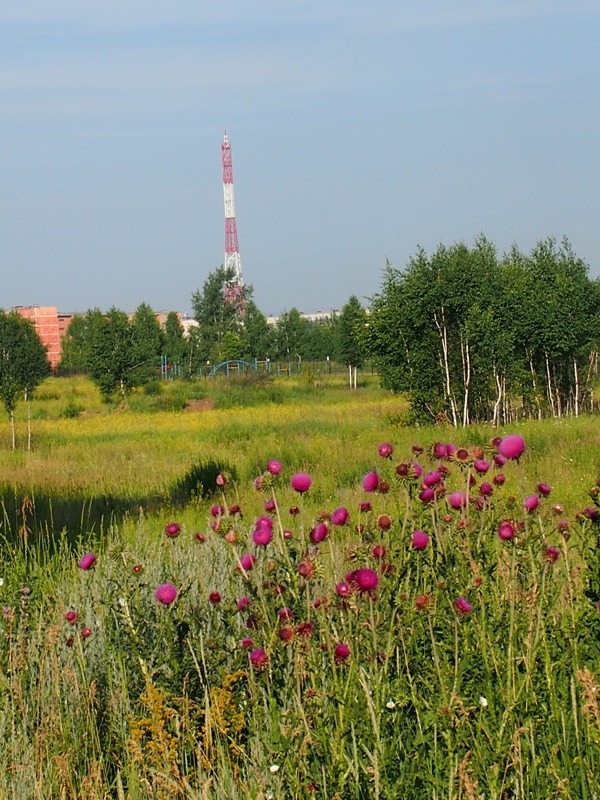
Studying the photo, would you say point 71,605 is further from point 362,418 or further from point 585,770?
point 362,418

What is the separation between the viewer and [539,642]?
291 centimetres

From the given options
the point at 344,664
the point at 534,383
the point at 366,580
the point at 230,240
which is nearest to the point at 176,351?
the point at 230,240

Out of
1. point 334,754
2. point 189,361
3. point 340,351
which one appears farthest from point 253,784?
point 189,361

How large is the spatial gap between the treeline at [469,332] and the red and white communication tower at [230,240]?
2126 inches

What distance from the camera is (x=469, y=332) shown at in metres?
25.7

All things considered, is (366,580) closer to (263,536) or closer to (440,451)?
(263,536)

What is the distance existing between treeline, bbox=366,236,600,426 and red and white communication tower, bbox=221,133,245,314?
54004mm

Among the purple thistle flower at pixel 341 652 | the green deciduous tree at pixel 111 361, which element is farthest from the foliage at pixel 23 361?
the purple thistle flower at pixel 341 652

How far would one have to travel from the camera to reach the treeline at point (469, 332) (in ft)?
86.2

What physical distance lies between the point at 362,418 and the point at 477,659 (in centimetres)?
2702

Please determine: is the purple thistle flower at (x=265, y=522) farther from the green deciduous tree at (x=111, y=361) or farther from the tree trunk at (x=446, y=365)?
the green deciduous tree at (x=111, y=361)

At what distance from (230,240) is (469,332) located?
218 ft

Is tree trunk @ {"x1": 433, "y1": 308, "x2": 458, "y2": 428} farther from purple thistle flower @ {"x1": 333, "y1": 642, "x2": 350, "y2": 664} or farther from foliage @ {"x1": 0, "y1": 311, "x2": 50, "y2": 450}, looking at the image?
purple thistle flower @ {"x1": 333, "y1": 642, "x2": 350, "y2": 664}

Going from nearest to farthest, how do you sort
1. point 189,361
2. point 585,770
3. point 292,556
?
point 585,770
point 292,556
point 189,361
